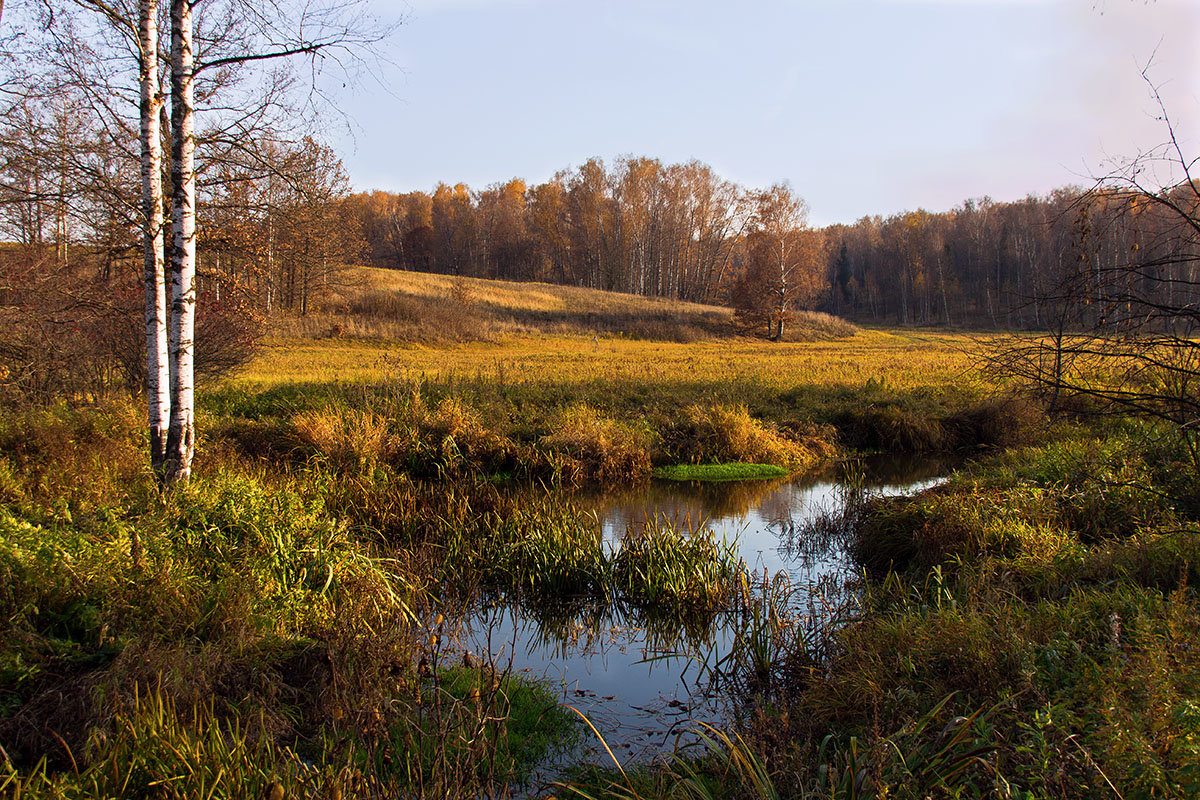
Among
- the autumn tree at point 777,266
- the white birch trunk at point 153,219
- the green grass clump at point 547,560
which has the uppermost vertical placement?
the autumn tree at point 777,266

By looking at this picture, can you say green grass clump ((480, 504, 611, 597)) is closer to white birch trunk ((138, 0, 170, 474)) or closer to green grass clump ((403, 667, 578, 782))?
green grass clump ((403, 667, 578, 782))

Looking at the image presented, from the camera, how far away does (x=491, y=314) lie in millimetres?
41250

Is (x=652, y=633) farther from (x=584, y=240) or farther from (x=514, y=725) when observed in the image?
(x=584, y=240)

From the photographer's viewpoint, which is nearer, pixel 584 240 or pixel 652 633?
pixel 652 633

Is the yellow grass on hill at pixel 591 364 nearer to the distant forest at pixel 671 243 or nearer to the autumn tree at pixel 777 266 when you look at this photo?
the autumn tree at pixel 777 266

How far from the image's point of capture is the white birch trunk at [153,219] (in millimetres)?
6301

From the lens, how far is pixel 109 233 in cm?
1146

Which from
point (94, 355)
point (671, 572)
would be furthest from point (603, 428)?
point (94, 355)

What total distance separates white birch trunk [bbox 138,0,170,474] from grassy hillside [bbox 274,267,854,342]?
25.1 meters

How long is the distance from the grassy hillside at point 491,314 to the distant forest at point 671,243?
6.18 m

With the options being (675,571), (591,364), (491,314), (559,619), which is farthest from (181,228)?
(491,314)

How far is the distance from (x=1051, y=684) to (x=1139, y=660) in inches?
21.1

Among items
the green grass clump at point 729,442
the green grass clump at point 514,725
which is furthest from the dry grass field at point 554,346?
the green grass clump at point 514,725

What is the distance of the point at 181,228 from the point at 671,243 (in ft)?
182
